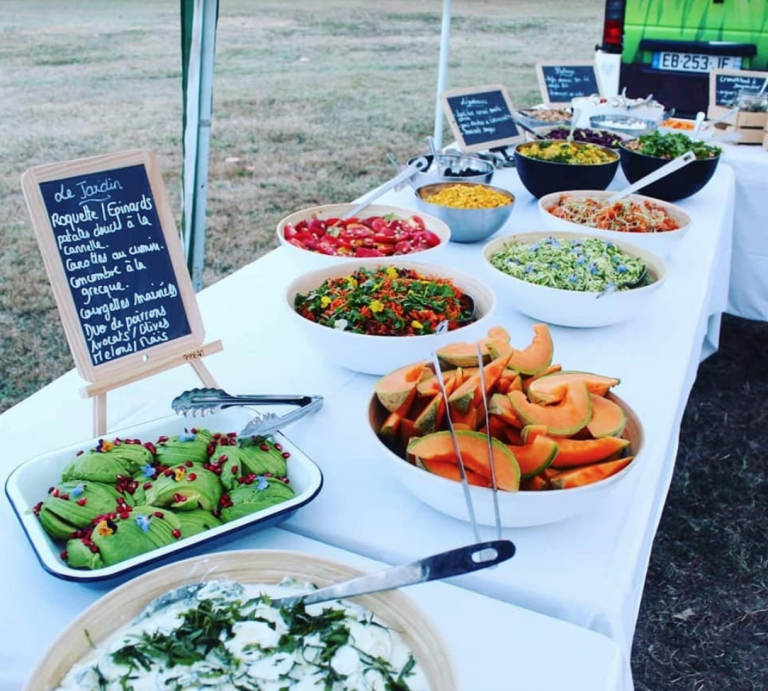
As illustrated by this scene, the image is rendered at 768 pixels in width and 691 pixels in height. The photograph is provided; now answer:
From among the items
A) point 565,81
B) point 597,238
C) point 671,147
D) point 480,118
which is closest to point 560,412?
point 597,238

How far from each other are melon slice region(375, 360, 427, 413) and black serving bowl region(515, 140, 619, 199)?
1.28 m

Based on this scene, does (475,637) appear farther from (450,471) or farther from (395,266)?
(395,266)

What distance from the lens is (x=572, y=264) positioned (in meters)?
1.53

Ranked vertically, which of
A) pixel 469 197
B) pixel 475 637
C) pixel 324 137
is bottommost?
pixel 324 137

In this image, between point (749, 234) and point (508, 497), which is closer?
point (508, 497)

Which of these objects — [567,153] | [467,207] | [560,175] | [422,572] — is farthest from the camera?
[567,153]

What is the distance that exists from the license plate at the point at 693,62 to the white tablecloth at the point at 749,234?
5.44 ft

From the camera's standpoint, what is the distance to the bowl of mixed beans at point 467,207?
6.04ft

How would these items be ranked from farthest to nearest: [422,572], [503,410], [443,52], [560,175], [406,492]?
[443,52] < [560,175] < [406,492] < [503,410] < [422,572]

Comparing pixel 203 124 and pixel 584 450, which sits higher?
pixel 203 124

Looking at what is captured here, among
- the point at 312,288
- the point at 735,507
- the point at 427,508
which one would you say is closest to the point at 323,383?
the point at 312,288

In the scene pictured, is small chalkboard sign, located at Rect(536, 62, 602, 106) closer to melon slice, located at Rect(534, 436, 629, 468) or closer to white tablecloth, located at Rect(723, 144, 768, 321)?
white tablecloth, located at Rect(723, 144, 768, 321)

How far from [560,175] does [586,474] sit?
1.43 m

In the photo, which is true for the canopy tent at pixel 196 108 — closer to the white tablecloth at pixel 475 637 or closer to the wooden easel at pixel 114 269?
the wooden easel at pixel 114 269
